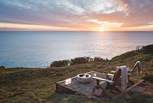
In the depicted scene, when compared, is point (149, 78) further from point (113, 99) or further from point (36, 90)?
point (36, 90)

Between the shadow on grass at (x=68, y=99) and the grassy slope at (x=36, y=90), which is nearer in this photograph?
the shadow on grass at (x=68, y=99)

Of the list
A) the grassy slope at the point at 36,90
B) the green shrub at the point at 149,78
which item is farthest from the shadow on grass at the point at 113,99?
the green shrub at the point at 149,78

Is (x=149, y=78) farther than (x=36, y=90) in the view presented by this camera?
Yes

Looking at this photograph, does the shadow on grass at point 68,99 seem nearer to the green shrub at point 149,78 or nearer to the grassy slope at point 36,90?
the grassy slope at point 36,90

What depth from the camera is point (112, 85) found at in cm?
922

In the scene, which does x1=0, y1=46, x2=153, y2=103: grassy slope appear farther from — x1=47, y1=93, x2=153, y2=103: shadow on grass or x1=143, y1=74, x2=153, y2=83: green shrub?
x1=143, y1=74, x2=153, y2=83: green shrub

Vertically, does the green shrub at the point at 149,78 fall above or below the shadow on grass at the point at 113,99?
above

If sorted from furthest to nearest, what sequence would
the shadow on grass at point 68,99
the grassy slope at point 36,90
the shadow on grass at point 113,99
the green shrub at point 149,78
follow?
the green shrub at point 149,78 < the grassy slope at point 36,90 < the shadow on grass at point 68,99 < the shadow on grass at point 113,99

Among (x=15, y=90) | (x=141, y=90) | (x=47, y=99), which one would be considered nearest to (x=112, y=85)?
(x=141, y=90)

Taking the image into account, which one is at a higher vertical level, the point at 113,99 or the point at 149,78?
the point at 149,78

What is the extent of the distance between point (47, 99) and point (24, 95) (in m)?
1.46

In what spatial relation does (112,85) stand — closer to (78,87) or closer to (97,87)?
(97,87)

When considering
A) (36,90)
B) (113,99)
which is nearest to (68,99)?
(113,99)

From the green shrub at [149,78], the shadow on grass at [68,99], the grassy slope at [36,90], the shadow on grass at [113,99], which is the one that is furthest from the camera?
the green shrub at [149,78]
